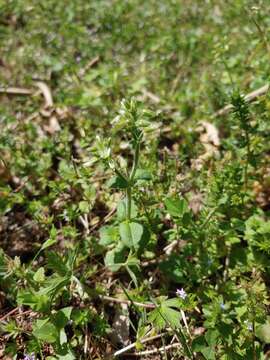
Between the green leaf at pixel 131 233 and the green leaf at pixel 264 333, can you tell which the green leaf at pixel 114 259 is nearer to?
the green leaf at pixel 131 233

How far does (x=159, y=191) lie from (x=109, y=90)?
149 centimetres

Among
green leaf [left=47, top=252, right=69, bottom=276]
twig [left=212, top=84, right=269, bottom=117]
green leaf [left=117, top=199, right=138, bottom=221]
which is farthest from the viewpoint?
twig [left=212, top=84, right=269, bottom=117]

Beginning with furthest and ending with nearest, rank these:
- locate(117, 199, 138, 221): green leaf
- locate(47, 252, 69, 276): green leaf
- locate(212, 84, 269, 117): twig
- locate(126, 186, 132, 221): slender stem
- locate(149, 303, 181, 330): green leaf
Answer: locate(212, 84, 269, 117): twig, locate(117, 199, 138, 221): green leaf, locate(126, 186, 132, 221): slender stem, locate(47, 252, 69, 276): green leaf, locate(149, 303, 181, 330): green leaf

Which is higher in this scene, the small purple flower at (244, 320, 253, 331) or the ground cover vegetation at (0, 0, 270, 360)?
the ground cover vegetation at (0, 0, 270, 360)

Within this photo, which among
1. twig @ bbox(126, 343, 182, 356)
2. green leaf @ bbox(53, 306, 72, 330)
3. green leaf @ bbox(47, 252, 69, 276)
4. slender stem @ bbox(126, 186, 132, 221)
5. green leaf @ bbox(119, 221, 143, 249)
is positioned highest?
slender stem @ bbox(126, 186, 132, 221)

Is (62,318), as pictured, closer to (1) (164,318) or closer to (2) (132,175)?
(1) (164,318)

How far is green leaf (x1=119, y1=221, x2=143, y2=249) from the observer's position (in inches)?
97.3

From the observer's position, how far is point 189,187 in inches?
128

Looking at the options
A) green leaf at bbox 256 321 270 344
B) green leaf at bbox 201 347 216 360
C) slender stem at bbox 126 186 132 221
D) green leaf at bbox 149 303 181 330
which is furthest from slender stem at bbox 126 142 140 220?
green leaf at bbox 256 321 270 344

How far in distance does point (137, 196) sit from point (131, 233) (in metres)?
0.33

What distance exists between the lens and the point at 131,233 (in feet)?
8.21

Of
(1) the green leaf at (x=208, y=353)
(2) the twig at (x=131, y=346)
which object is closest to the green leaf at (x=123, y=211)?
(2) the twig at (x=131, y=346)

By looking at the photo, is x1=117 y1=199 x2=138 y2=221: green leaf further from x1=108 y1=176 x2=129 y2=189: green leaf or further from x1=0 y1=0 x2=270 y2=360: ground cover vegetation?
x1=108 y1=176 x2=129 y2=189: green leaf

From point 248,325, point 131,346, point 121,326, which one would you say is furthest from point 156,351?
point 248,325
